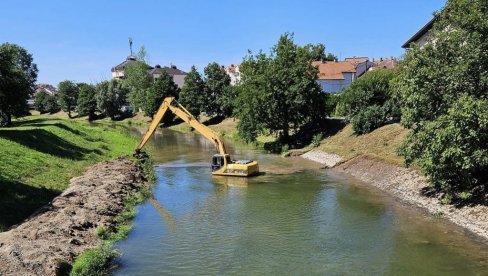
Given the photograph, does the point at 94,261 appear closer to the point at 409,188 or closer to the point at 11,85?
the point at 409,188

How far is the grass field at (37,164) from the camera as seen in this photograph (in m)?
21.0

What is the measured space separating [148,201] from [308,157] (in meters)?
22.2

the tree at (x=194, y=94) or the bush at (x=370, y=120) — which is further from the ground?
the tree at (x=194, y=94)

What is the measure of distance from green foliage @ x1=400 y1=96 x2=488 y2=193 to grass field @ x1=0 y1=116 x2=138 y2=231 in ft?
62.3

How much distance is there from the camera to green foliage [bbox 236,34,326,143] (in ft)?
165

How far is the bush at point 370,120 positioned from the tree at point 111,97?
7496 cm

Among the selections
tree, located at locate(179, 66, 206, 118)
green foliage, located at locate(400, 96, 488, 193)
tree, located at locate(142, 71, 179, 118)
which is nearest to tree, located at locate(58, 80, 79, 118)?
tree, located at locate(142, 71, 179, 118)

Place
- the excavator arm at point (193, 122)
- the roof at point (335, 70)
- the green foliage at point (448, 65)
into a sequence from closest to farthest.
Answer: the green foliage at point (448, 65) → the excavator arm at point (193, 122) → the roof at point (335, 70)

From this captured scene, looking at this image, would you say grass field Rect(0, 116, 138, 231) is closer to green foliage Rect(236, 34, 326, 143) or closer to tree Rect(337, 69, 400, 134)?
green foliage Rect(236, 34, 326, 143)

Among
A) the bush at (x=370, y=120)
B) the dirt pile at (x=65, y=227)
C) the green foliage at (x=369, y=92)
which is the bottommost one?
the dirt pile at (x=65, y=227)

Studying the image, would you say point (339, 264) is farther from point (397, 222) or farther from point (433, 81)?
point (433, 81)

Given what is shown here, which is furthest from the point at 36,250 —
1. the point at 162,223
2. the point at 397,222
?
the point at 397,222

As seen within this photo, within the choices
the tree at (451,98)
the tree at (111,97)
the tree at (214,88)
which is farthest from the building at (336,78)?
the tree at (451,98)

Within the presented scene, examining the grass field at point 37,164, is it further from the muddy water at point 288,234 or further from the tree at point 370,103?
the tree at point 370,103
